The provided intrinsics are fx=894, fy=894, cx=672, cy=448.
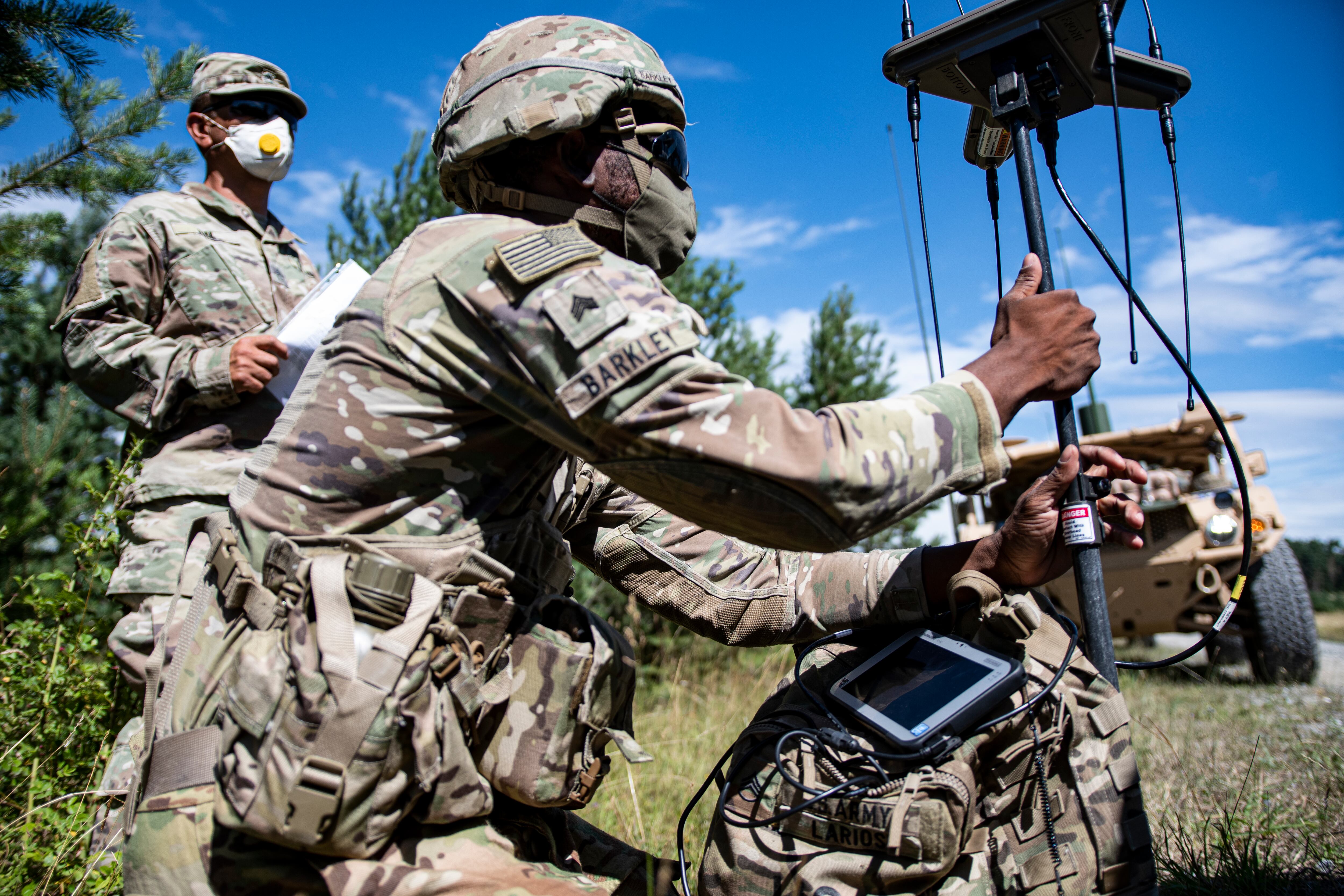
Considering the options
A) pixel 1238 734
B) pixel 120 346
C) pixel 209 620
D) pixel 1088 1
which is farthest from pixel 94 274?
pixel 1238 734

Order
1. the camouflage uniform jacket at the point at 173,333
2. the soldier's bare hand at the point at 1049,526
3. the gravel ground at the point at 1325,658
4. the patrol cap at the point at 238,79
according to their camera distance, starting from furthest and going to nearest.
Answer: the gravel ground at the point at 1325,658
the patrol cap at the point at 238,79
the camouflage uniform jacket at the point at 173,333
the soldier's bare hand at the point at 1049,526

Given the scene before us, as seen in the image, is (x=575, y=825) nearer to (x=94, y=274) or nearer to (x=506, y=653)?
(x=506, y=653)

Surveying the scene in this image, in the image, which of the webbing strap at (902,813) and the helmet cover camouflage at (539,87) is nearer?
the webbing strap at (902,813)

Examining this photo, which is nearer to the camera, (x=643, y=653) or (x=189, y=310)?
(x=189, y=310)

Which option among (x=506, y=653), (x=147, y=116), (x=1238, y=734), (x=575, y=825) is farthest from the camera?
(x=1238, y=734)

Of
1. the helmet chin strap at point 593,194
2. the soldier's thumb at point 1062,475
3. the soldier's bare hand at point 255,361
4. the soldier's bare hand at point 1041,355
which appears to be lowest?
the soldier's thumb at point 1062,475

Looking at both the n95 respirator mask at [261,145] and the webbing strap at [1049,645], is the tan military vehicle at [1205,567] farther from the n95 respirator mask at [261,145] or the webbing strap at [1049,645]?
the n95 respirator mask at [261,145]

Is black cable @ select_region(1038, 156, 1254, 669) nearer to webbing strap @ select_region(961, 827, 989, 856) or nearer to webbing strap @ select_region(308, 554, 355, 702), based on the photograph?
webbing strap @ select_region(961, 827, 989, 856)

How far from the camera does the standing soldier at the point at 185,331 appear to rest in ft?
8.51

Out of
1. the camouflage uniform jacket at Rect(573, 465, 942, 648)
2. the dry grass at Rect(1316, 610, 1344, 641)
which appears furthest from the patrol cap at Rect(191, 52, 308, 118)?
the dry grass at Rect(1316, 610, 1344, 641)

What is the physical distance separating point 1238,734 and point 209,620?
4.54 m

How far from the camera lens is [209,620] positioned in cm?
159

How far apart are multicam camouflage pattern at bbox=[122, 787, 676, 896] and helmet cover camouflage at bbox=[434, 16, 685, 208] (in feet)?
4.19

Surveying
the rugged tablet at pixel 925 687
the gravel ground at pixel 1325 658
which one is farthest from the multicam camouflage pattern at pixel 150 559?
the gravel ground at pixel 1325 658
